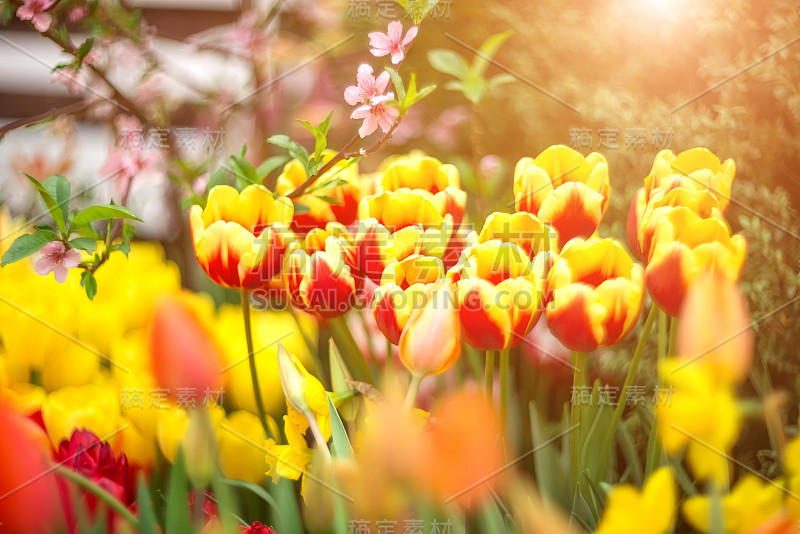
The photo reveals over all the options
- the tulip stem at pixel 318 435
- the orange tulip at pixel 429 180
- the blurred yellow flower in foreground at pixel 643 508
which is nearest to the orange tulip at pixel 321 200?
the orange tulip at pixel 429 180

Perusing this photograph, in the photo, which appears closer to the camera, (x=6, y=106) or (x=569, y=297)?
(x=569, y=297)

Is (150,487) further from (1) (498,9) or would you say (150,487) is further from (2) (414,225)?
(1) (498,9)

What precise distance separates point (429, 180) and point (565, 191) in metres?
0.08

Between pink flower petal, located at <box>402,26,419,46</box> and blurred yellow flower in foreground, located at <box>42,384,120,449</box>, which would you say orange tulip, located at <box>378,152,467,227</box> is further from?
blurred yellow flower in foreground, located at <box>42,384,120,449</box>

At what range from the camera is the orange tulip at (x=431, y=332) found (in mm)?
274

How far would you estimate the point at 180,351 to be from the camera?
0.79 ft

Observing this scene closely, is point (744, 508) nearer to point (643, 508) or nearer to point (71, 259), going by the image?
point (643, 508)

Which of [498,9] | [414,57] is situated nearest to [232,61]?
[414,57]

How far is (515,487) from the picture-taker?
0.92 ft

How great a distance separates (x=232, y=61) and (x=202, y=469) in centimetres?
70

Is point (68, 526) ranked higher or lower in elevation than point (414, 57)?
lower

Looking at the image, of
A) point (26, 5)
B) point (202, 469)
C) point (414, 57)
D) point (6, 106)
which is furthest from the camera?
point (6, 106)
